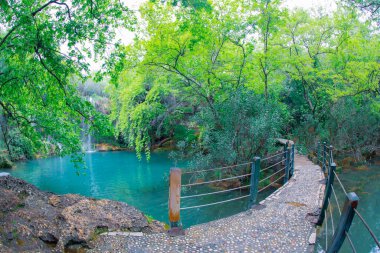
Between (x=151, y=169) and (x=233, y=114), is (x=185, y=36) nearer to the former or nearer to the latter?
(x=233, y=114)

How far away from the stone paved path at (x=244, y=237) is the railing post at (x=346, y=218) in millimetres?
→ 1184

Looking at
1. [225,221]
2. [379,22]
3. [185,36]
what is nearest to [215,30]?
[185,36]

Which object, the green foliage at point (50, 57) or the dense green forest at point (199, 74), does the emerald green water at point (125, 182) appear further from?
the green foliage at point (50, 57)

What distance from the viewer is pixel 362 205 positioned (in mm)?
9820

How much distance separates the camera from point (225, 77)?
40.4 feet

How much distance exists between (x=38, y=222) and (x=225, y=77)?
30.2ft

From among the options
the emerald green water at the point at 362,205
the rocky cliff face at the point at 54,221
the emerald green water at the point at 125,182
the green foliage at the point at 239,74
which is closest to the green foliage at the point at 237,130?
the green foliage at the point at 239,74

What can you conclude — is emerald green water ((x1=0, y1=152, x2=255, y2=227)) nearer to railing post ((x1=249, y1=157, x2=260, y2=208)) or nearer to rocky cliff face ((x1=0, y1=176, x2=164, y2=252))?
railing post ((x1=249, y1=157, x2=260, y2=208))

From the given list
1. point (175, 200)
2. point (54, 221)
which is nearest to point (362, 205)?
point (175, 200)

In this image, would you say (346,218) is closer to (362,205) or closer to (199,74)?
(362,205)

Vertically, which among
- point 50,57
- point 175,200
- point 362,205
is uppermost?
point 50,57

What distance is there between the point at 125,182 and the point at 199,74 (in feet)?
21.0

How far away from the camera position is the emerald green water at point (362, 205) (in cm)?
711

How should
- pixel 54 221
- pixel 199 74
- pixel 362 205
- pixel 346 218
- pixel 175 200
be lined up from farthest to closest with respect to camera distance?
pixel 199 74 < pixel 362 205 < pixel 54 221 < pixel 175 200 < pixel 346 218
